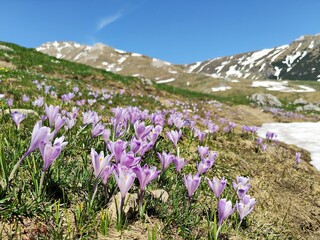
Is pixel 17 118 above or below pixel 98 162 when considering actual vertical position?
above

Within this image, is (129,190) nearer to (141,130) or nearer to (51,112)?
(141,130)

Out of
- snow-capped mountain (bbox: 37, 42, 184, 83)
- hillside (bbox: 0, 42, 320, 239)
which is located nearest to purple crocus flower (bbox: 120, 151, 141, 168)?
hillside (bbox: 0, 42, 320, 239)

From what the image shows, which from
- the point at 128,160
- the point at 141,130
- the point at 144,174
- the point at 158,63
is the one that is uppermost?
the point at 158,63

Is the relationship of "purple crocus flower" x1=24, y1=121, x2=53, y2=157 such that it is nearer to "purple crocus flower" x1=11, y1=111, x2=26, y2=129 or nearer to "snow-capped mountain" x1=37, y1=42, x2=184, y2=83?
"purple crocus flower" x1=11, y1=111, x2=26, y2=129

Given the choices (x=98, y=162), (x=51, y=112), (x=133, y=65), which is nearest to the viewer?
(x=98, y=162)

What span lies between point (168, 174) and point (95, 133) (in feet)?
3.82

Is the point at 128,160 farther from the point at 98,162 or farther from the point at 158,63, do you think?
the point at 158,63

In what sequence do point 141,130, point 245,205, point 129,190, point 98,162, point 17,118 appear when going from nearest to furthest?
point 98,162 → point 245,205 → point 129,190 → point 141,130 → point 17,118

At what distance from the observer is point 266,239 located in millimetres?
3674

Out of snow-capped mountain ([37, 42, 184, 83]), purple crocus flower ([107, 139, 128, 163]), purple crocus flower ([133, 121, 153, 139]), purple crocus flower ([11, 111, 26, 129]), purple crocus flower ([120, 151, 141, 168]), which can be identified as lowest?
purple crocus flower ([120, 151, 141, 168])

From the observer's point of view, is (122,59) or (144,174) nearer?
(144,174)

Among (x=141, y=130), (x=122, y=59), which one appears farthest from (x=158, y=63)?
(x=141, y=130)

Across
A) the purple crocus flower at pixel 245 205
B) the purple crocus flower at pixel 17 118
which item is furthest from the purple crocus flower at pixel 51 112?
the purple crocus flower at pixel 245 205

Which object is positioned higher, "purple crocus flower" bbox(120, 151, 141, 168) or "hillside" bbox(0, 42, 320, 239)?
"purple crocus flower" bbox(120, 151, 141, 168)
